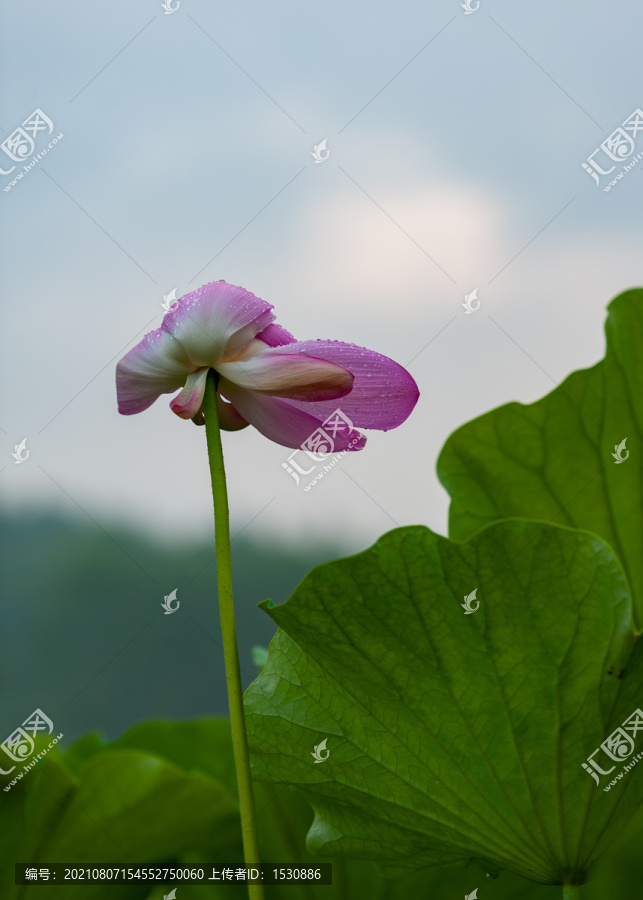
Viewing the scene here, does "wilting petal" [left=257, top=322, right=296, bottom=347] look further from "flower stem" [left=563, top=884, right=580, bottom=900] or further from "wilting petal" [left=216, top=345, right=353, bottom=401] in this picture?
"flower stem" [left=563, top=884, right=580, bottom=900]

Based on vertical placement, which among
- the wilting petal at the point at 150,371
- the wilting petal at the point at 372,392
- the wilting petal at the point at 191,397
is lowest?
the wilting petal at the point at 372,392

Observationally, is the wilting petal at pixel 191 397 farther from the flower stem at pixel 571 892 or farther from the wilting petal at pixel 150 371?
the flower stem at pixel 571 892

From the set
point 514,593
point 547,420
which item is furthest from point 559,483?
point 514,593

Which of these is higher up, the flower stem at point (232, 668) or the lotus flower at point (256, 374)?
the lotus flower at point (256, 374)

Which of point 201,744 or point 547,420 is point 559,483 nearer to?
point 547,420

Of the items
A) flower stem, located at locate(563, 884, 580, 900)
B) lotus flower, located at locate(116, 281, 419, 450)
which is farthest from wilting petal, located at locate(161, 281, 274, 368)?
flower stem, located at locate(563, 884, 580, 900)

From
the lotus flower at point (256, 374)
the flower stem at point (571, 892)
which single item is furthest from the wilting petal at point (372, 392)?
the flower stem at point (571, 892)

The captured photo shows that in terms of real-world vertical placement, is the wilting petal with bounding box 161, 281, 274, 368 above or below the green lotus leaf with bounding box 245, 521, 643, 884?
above
